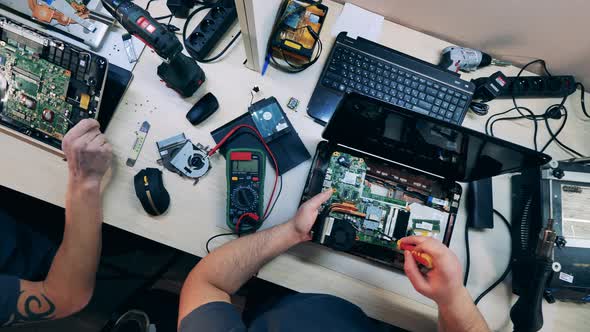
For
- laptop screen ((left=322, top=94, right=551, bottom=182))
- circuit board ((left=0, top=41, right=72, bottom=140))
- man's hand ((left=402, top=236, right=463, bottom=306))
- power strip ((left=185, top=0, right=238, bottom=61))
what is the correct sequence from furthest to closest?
power strip ((left=185, top=0, right=238, bottom=61))
circuit board ((left=0, top=41, right=72, bottom=140))
man's hand ((left=402, top=236, right=463, bottom=306))
laptop screen ((left=322, top=94, right=551, bottom=182))

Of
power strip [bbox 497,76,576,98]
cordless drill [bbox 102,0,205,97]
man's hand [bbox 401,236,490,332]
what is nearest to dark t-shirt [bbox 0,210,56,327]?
cordless drill [bbox 102,0,205,97]

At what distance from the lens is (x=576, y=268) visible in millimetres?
955

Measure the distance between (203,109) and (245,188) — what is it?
0.25 meters

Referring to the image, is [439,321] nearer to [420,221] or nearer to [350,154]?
[420,221]

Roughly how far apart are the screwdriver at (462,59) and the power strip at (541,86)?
0.33 feet

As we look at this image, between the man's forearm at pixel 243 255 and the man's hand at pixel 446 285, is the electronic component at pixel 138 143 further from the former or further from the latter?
the man's hand at pixel 446 285

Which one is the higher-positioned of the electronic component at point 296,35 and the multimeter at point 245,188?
the electronic component at point 296,35

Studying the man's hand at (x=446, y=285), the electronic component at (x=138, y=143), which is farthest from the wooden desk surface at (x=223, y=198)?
the man's hand at (x=446, y=285)

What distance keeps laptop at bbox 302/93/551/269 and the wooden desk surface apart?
7 centimetres

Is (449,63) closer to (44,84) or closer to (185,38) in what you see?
(185,38)

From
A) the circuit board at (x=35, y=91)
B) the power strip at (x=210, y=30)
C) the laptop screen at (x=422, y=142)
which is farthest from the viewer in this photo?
the power strip at (x=210, y=30)

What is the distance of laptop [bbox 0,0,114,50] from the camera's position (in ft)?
3.33

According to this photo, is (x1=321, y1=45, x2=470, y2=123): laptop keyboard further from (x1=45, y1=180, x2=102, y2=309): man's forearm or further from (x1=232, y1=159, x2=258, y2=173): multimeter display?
(x1=45, y1=180, x2=102, y2=309): man's forearm

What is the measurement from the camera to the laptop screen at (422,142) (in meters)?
Answer: 0.73
